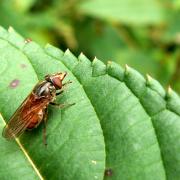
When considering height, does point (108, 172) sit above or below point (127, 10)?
above

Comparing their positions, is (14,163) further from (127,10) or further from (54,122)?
(127,10)

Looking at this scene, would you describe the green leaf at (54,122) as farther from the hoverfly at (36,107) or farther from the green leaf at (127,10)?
the green leaf at (127,10)

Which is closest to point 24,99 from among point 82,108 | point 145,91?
point 82,108

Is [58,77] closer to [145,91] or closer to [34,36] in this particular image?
[145,91]

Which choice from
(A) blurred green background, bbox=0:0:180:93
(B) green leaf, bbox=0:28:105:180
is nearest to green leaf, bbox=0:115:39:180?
(B) green leaf, bbox=0:28:105:180

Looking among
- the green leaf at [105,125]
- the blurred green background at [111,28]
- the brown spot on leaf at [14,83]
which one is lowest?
the blurred green background at [111,28]

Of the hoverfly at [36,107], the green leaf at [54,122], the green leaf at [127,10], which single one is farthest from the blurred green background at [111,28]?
the green leaf at [54,122]

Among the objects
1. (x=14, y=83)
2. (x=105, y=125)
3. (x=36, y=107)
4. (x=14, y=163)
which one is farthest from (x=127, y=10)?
(x=14, y=163)
